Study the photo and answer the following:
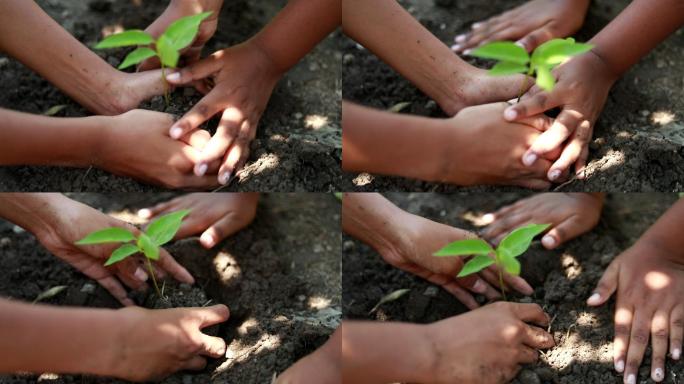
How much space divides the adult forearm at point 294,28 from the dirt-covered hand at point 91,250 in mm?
506

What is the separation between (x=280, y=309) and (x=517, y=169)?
574 millimetres

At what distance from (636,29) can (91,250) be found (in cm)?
127

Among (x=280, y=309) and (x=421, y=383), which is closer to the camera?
(x=421, y=383)

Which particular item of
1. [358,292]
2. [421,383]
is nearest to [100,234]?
[358,292]

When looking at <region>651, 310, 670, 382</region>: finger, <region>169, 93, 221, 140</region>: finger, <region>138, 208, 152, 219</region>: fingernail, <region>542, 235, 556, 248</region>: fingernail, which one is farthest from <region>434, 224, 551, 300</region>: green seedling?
<region>138, 208, 152, 219</region>: fingernail

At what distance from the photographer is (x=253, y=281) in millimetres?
1523

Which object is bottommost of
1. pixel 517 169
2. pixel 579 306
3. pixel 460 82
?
pixel 579 306

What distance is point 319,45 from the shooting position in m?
1.78

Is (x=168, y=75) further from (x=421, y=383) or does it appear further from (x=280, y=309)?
(x=421, y=383)

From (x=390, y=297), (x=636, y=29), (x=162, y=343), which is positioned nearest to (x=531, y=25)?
(x=636, y=29)

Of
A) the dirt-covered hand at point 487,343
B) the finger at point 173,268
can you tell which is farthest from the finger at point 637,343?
the finger at point 173,268

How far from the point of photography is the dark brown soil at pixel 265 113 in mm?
1516

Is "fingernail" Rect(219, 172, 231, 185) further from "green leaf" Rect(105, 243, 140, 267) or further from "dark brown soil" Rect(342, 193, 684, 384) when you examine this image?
"dark brown soil" Rect(342, 193, 684, 384)

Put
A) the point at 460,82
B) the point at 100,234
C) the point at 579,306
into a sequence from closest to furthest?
the point at 100,234
the point at 579,306
the point at 460,82
